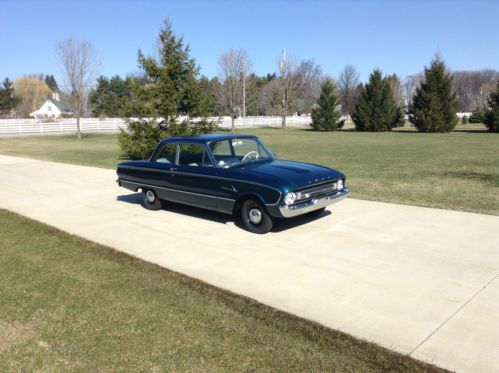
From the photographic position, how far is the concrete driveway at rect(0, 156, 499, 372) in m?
3.62

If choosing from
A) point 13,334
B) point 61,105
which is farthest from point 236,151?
point 61,105

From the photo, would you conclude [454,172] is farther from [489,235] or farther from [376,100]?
[376,100]

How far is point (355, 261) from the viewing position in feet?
17.2

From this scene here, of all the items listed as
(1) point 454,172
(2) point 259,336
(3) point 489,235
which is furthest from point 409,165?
(2) point 259,336

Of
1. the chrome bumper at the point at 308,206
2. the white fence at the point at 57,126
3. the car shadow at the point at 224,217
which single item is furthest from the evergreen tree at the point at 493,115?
the chrome bumper at the point at 308,206

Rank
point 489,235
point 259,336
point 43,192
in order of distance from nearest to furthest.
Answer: point 259,336 < point 489,235 < point 43,192

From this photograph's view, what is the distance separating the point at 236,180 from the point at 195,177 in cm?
95

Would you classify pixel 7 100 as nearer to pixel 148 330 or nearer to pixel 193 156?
pixel 193 156

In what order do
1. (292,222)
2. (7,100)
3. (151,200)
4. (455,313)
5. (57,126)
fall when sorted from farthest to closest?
(7,100), (57,126), (151,200), (292,222), (455,313)

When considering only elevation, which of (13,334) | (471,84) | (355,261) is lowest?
(13,334)

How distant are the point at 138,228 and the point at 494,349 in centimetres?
535

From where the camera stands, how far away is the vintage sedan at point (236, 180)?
20.3 ft

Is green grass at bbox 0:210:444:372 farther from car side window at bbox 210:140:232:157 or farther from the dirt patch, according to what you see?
car side window at bbox 210:140:232:157

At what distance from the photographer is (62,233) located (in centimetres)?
673
